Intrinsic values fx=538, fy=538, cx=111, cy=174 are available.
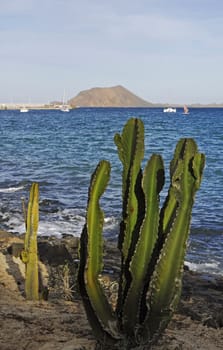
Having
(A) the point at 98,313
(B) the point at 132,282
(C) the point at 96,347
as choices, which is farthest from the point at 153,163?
(C) the point at 96,347

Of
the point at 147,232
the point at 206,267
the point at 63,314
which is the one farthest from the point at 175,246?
the point at 206,267

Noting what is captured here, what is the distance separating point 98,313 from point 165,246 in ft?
2.40

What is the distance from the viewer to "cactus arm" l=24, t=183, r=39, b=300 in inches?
226

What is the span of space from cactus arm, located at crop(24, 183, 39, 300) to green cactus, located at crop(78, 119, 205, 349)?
186 centimetres

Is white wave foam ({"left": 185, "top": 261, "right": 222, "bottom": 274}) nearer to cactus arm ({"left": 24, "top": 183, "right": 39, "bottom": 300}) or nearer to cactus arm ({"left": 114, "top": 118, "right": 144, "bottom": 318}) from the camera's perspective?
cactus arm ({"left": 24, "top": 183, "right": 39, "bottom": 300})

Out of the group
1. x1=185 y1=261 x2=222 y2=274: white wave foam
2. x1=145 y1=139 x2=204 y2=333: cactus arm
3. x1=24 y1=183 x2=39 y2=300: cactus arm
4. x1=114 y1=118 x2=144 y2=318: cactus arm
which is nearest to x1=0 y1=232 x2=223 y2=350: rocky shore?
x1=24 y1=183 x2=39 y2=300: cactus arm

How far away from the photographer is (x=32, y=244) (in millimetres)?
5785

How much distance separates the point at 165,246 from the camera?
3828 mm

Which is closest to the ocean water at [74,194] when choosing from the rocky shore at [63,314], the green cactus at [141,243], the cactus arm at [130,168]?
the rocky shore at [63,314]

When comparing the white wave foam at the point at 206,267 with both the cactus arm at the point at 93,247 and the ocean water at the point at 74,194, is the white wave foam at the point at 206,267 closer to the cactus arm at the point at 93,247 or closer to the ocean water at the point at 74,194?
the ocean water at the point at 74,194

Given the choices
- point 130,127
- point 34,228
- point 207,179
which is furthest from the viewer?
point 207,179

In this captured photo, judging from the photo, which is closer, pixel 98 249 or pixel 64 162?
pixel 98 249

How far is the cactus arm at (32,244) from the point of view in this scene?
5746 millimetres

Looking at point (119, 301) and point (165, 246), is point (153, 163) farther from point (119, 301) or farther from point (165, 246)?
point (119, 301)
